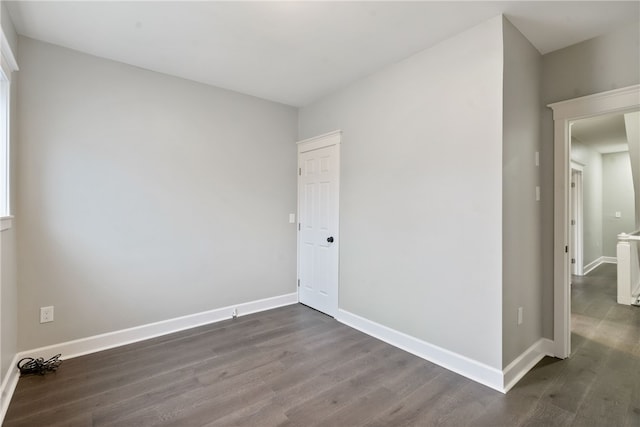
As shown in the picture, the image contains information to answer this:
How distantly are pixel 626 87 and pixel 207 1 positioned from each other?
3214 mm

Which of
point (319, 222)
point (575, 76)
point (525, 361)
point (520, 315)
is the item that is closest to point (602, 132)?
point (575, 76)

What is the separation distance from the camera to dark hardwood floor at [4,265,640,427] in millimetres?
1897

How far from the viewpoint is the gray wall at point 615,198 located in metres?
6.84

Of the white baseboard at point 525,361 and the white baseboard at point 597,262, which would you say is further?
the white baseboard at point 597,262

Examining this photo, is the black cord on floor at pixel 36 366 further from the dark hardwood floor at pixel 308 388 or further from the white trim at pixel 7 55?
the white trim at pixel 7 55

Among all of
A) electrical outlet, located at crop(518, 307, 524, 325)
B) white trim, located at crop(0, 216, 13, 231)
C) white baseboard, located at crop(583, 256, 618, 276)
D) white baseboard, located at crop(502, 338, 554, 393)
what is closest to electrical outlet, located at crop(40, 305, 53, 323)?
white trim, located at crop(0, 216, 13, 231)

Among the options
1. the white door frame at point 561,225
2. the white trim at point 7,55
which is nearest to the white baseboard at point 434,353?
the white door frame at point 561,225

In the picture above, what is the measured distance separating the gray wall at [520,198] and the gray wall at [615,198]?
654cm

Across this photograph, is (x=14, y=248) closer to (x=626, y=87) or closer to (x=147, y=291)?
(x=147, y=291)

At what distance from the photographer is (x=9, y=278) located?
7.23 ft

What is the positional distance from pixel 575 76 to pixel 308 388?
11.3ft

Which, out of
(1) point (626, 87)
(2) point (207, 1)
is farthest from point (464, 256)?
(2) point (207, 1)

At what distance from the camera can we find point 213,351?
280cm

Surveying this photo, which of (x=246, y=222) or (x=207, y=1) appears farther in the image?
(x=246, y=222)
